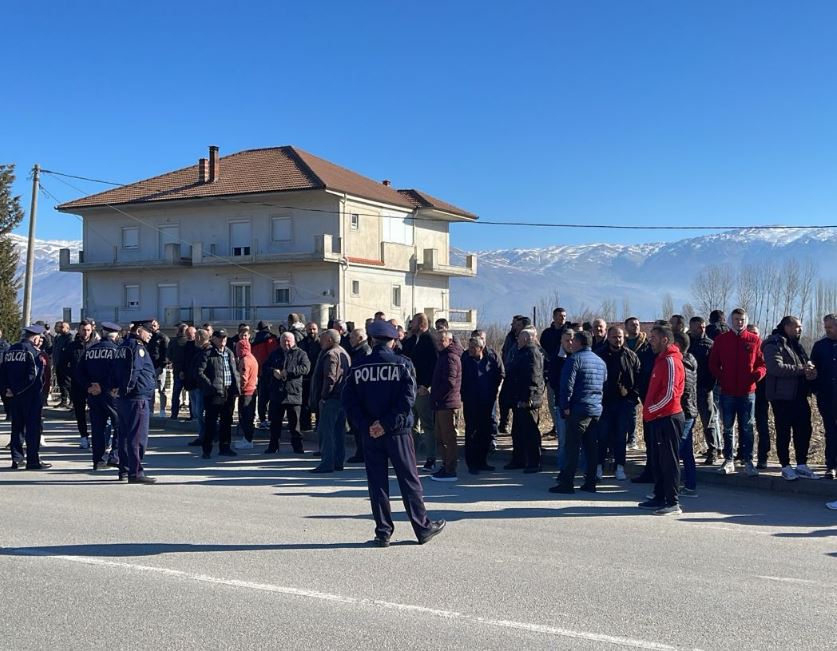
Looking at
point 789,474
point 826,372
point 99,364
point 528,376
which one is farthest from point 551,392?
point 99,364

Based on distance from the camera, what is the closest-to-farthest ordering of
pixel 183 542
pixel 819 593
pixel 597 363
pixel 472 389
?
1. pixel 819 593
2. pixel 183 542
3. pixel 597 363
4. pixel 472 389

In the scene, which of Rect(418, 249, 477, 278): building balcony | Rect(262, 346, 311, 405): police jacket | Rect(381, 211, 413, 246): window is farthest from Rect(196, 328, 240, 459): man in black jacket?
Rect(418, 249, 477, 278): building balcony

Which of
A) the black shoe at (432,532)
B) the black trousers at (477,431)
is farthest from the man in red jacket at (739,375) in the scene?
the black shoe at (432,532)

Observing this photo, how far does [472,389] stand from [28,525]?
5.89 m

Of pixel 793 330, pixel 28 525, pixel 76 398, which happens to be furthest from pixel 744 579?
pixel 76 398

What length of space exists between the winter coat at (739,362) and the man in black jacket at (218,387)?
277 inches

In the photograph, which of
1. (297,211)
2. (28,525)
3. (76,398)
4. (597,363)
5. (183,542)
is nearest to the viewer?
(183,542)

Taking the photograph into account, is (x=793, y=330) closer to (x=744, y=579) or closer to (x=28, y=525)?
(x=744, y=579)

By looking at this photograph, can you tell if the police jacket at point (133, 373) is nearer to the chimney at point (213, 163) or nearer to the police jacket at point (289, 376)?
the police jacket at point (289, 376)

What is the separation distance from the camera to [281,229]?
160 feet

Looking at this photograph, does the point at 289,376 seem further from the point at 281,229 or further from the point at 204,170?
the point at 204,170

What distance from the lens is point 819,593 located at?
670 cm

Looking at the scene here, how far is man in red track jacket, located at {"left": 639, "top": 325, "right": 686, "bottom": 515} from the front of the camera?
989 centimetres

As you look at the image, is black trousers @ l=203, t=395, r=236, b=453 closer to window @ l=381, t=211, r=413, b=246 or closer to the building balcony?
window @ l=381, t=211, r=413, b=246
